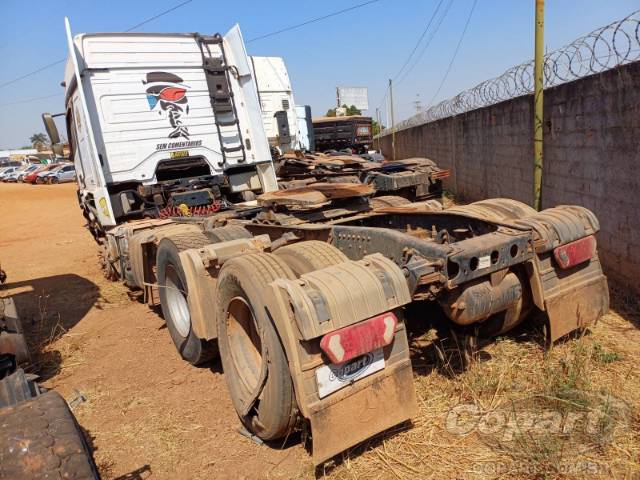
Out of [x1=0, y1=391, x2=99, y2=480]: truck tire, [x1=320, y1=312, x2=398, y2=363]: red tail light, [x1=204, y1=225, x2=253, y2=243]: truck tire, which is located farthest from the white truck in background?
[x1=0, y1=391, x2=99, y2=480]: truck tire

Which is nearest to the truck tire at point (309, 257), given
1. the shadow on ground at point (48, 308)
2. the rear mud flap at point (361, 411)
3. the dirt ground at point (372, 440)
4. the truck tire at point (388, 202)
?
the rear mud flap at point (361, 411)

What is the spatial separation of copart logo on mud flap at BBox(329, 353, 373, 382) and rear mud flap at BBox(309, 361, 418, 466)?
0.21 feet

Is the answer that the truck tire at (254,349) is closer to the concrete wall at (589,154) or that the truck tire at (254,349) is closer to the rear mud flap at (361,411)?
the rear mud flap at (361,411)

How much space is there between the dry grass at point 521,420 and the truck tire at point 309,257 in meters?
1.06

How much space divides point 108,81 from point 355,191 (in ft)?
12.0

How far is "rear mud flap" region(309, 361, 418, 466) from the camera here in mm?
2375

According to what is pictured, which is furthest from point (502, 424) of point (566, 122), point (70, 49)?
point (70, 49)

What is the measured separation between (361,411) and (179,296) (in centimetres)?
258

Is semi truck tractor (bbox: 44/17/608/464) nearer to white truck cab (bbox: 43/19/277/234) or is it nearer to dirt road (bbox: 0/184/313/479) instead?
white truck cab (bbox: 43/19/277/234)

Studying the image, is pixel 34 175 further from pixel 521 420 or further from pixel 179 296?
pixel 521 420

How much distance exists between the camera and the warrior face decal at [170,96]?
20.4 feet

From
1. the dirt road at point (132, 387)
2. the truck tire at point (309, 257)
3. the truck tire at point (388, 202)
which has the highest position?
the truck tire at point (309, 257)

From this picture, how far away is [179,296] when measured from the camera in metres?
4.54

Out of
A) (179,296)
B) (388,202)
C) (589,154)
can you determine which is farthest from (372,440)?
(589,154)
